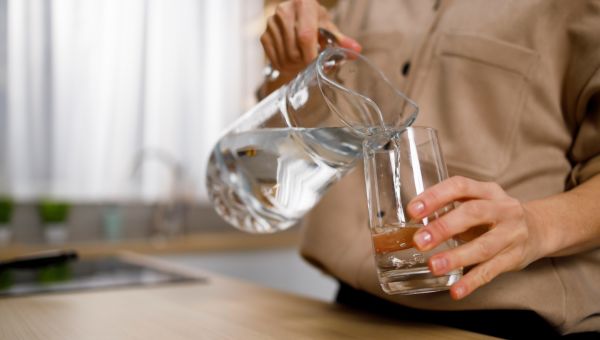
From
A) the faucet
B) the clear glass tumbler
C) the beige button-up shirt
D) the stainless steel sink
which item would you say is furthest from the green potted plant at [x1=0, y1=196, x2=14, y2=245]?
the clear glass tumbler

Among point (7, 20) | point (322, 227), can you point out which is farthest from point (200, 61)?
point (322, 227)

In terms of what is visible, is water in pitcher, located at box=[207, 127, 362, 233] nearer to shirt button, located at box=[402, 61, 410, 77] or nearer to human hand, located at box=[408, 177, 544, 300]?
human hand, located at box=[408, 177, 544, 300]

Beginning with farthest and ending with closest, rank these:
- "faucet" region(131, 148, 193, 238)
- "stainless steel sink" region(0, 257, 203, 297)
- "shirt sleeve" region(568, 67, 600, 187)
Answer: "faucet" region(131, 148, 193, 238) < "stainless steel sink" region(0, 257, 203, 297) < "shirt sleeve" region(568, 67, 600, 187)

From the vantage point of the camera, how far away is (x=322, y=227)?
889 mm

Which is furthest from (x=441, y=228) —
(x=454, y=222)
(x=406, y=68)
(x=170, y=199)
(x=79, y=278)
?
(x=170, y=199)

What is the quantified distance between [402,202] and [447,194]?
0.15 ft

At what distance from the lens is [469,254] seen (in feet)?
1.68

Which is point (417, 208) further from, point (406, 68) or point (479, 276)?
point (406, 68)

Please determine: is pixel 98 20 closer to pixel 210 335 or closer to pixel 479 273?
pixel 210 335

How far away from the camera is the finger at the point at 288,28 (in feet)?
2.56

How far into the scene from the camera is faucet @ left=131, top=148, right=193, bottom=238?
2475 millimetres

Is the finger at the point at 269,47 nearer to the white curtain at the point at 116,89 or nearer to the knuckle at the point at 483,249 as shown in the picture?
the knuckle at the point at 483,249

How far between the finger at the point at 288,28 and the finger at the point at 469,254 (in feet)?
1.25

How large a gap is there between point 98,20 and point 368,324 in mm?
2028
